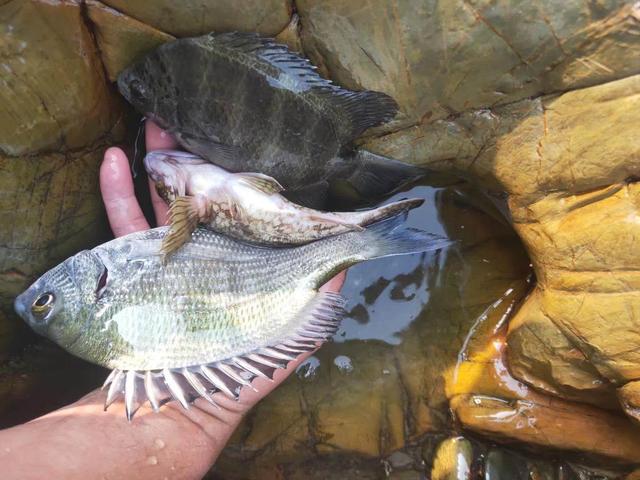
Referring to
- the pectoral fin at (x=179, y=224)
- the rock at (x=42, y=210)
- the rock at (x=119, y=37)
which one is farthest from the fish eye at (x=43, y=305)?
the rock at (x=119, y=37)

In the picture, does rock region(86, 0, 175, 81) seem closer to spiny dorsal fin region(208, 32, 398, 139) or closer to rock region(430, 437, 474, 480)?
spiny dorsal fin region(208, 32, 398, 139)

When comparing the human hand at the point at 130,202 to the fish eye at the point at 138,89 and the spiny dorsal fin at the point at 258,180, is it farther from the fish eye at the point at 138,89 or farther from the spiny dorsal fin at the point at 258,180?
the spiny dorsal fin at the point at 258,180

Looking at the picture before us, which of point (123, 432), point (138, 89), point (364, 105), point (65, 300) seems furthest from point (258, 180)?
point (123, 432)

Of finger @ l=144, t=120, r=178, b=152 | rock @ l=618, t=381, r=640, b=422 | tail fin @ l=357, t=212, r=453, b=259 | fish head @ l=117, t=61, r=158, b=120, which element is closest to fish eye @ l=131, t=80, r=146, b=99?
fish head @ l=117, t=61, r=158, b=120

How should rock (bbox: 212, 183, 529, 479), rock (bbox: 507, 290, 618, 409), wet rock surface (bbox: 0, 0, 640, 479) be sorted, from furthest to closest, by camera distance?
rock (bbox: 212, 183, 529, 479), rock (bbox: 507, 290, 618, 409), wet rock surface (bbox: 0, 0, 640, 479)

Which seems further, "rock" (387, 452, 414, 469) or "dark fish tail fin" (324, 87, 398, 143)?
"rock" (387, 452, 414, 469)
